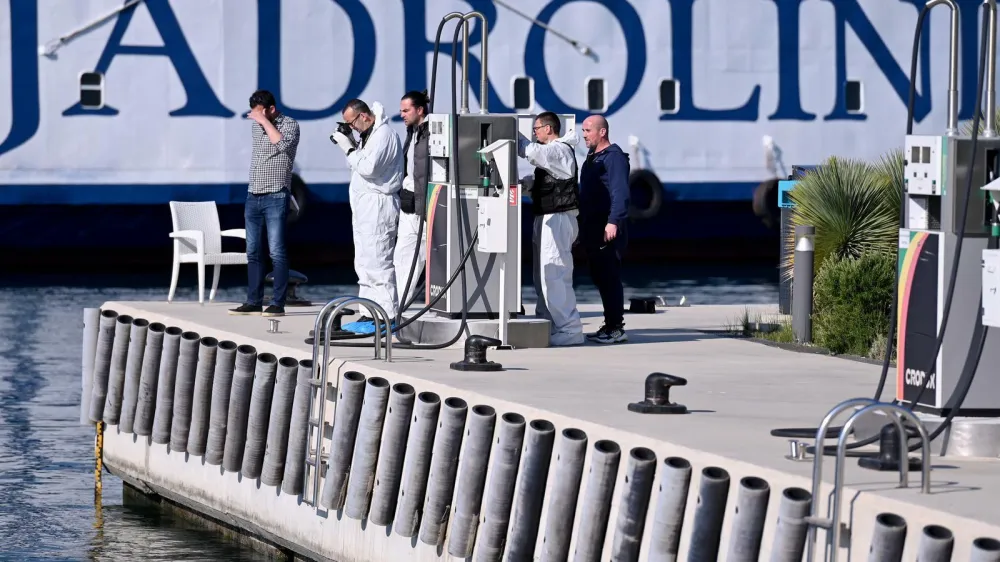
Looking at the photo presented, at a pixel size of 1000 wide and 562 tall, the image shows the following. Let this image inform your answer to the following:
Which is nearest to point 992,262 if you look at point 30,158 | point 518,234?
point 518,234

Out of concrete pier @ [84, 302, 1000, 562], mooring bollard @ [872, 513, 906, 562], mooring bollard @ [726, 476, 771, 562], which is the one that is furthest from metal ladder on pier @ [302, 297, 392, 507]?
mooring bollard @ [872, 513, 906, 562]

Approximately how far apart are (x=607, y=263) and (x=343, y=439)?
3255 millimetres

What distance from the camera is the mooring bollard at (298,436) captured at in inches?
413

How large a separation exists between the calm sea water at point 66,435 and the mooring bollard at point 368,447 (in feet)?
4.96

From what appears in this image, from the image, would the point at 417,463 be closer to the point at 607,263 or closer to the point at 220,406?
the point at 220,406

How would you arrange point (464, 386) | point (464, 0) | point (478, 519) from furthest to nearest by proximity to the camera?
point (464, 0) < point (464, 386) < point (478, 519)

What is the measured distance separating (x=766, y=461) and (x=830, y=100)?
2380 cm

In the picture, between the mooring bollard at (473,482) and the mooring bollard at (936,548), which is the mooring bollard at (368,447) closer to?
the mooring bollard at (473,482)

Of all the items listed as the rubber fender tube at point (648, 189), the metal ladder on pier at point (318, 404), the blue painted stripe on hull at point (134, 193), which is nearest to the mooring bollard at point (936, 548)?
the metal ladder on pier at point (318, 404)

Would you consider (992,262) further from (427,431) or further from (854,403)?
(427,431)

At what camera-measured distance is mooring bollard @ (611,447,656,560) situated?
302 inches

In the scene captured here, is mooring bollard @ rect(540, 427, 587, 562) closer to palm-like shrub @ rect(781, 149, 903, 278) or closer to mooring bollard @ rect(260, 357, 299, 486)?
mooring bollard @ rect(260, 357, 299, 486)

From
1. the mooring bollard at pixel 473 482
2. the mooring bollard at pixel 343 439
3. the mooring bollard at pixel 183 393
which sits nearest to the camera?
the mooring bollard at pixel 473 482

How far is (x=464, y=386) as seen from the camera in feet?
31.8
